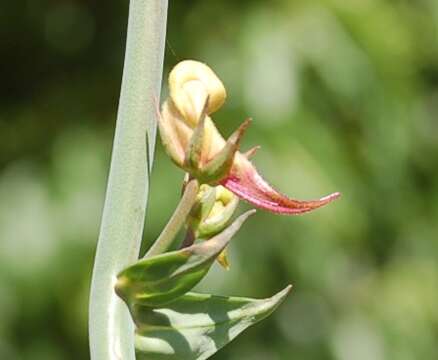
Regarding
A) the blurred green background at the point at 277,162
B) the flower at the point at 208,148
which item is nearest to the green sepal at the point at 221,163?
the flower at the point at 208,148

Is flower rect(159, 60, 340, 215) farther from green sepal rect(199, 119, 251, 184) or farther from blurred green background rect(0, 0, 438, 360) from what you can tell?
blurred green background rect(0, 0, 438, 360)

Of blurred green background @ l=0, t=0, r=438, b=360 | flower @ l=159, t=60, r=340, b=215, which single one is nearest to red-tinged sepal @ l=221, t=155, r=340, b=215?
flower @ l=159, t=60, r=340, b=215

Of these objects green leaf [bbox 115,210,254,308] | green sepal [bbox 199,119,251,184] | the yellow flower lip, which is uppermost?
the yellow flower lip

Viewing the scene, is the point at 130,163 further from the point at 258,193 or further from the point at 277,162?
the point at 277,162

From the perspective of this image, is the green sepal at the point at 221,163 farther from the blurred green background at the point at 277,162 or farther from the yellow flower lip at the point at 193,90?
the blurred green background at the point at 277,162

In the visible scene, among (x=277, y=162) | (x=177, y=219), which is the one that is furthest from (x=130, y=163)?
(x=277, y=162)

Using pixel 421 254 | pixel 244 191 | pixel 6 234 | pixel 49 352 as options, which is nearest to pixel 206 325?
pixel 244 191

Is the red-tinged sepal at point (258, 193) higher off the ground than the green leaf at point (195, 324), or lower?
higher
